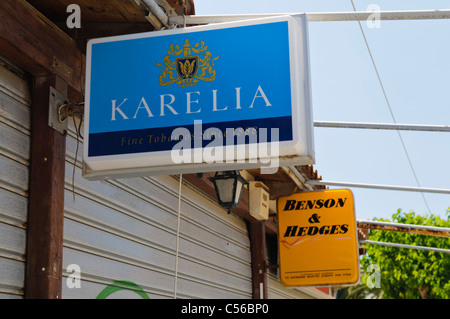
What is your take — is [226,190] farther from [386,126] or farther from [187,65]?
[187,65]

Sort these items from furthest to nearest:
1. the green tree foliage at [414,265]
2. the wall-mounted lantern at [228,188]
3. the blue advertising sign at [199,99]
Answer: the green tree foliage at [414,265]
the wall-mounted lantern at [228,188]
the blue advertising sign at [199,99]

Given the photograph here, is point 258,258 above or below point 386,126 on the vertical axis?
below

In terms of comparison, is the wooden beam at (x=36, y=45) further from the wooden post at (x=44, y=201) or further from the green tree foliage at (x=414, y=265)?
the green tree foliage at (x=414, y=265)

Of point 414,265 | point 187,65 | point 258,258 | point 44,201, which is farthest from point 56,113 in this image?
point 414,265

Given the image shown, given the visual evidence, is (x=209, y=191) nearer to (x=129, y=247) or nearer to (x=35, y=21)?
(x=129, y=247)

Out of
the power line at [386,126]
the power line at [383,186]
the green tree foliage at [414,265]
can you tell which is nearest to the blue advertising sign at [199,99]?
the power line at [386,126]

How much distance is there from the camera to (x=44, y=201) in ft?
14.5

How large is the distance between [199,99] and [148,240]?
8.14 feet

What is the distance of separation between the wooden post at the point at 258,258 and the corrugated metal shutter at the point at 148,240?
33 cm

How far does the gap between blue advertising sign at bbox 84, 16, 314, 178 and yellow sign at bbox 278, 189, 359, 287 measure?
4708 millimetres

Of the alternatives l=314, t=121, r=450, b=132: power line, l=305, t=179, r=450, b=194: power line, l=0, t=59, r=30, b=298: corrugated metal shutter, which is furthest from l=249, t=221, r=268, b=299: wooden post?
l=0, t=59, r=30, b=298: corrugated metal shutter

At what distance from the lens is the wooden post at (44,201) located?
4.29 meters

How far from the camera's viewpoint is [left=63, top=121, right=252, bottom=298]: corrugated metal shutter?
5.09m

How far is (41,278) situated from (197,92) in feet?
4.98
